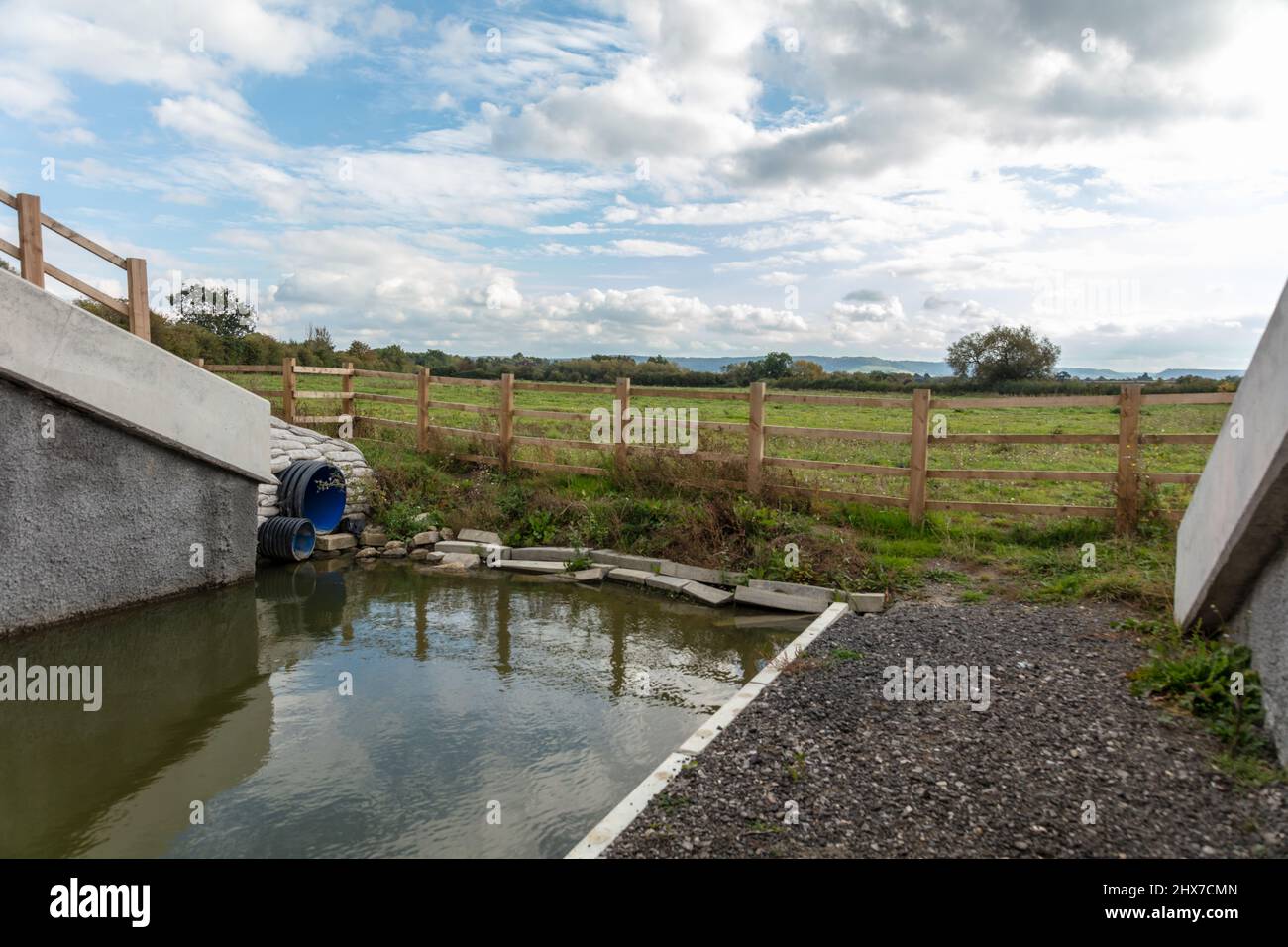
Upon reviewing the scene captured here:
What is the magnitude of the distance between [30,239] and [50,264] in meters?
0.26

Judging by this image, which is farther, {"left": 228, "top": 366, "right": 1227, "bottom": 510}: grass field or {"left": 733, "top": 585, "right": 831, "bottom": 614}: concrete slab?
{"left": 228, "top": 366, "right": 1227, "bottom": 510}: grass field

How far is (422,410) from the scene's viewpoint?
12.7 metres

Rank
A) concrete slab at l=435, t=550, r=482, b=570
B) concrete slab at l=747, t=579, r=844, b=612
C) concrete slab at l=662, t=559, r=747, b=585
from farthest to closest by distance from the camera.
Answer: concrete slab at l=435, t=550, r=482, b=570
concrete slab at l=662, t=559, r=747, b=585
concrete slab at l=747, t=579, r=844, b=612

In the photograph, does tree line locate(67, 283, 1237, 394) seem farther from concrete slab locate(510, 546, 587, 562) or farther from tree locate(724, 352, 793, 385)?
concrete slab locate(510, 546, 587, 562)

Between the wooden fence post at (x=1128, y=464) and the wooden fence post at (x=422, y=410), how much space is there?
9.33 m

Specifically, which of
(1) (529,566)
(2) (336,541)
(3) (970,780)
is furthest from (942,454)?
(3) (970,780)

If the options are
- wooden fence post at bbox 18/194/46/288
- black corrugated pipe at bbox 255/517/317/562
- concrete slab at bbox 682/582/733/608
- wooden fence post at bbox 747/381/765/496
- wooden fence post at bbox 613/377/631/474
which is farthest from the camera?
wooden fence post at bbox 613/377/631/474

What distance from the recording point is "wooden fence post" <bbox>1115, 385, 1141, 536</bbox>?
25.9 feet

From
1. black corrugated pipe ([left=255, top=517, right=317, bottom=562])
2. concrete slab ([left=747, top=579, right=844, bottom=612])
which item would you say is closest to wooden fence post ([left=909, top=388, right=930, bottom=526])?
concrete slab ([left=747, top=579, right=844, bottom=612])

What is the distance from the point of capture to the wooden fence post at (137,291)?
26.5 feet

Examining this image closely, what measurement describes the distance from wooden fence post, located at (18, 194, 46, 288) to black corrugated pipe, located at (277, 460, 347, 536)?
3334 millimetres

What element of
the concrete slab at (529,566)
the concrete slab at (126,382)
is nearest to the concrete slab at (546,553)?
the concrete slab at (529,566)
